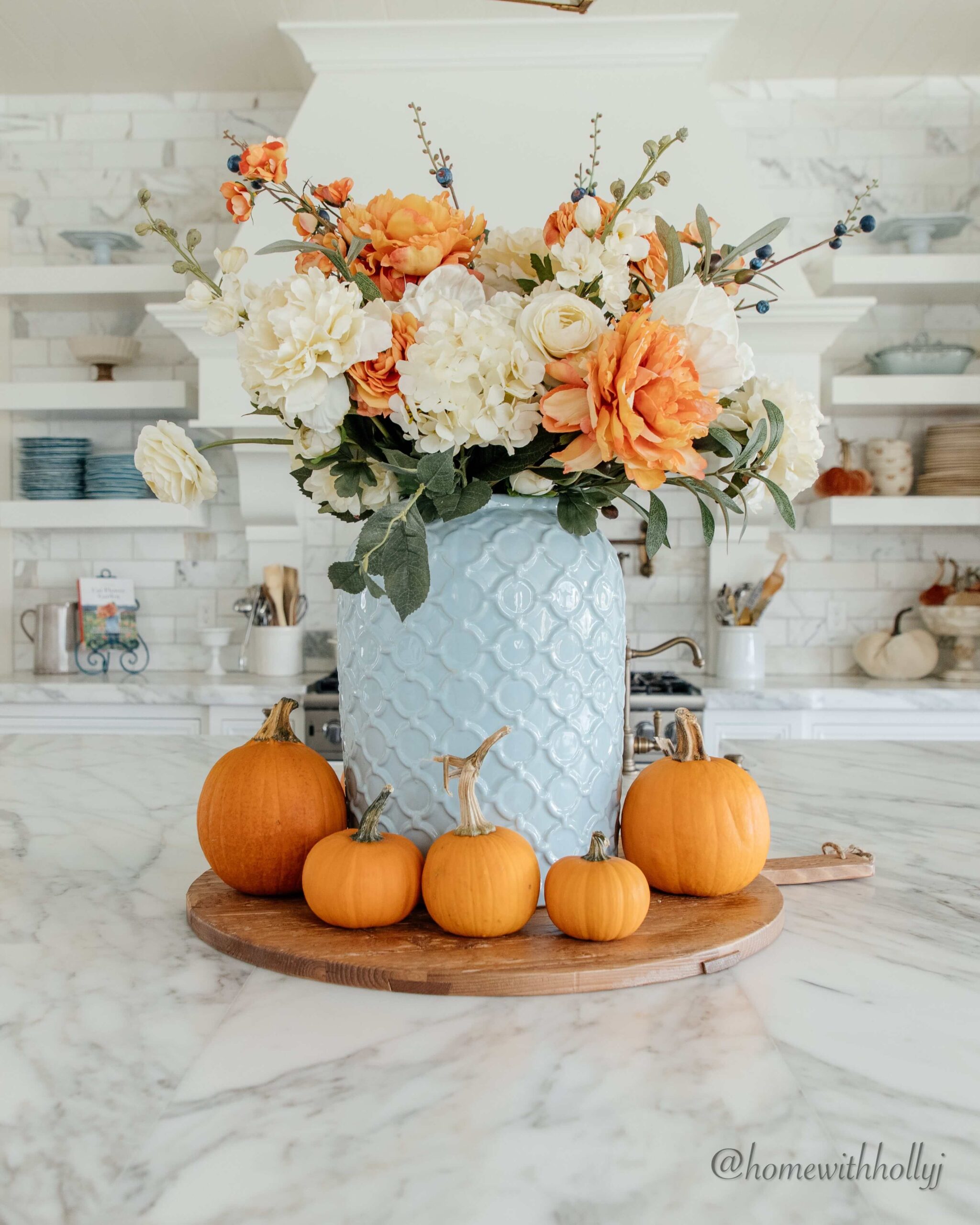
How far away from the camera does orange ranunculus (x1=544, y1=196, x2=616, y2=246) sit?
71 cm

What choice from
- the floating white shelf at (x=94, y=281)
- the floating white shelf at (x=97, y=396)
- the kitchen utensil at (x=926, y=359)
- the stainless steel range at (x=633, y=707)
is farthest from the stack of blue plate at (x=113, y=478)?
the kitchen utensil at (x=926, y=359)

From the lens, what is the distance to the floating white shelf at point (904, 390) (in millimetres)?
3258

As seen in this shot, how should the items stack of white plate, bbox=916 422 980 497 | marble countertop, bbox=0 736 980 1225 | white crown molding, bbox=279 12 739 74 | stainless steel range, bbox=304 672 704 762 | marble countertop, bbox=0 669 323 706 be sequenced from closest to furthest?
marble countertop, bbox=0 736 980 1225, stainless steel range, bbox=304 672 704 762, marble countertop, bbox=0 669 323 706, white crown molding, bbox=279 12 739 74, stack of white plate, bbox=916 422 980 497

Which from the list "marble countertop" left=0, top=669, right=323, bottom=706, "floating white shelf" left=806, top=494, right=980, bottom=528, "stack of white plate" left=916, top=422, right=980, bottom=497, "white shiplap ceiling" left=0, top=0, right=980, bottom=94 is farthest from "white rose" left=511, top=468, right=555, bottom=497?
"stack of white plate" left=916, top=422, right=980, bottom=497

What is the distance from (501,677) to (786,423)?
30cm

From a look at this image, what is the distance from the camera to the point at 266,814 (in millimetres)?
785

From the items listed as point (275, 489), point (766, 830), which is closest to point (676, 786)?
point (766, 830)

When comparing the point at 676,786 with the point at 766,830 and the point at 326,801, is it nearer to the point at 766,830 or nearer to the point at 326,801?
the point at 766,830

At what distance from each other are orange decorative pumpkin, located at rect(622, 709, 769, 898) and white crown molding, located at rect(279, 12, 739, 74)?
2.98 metres

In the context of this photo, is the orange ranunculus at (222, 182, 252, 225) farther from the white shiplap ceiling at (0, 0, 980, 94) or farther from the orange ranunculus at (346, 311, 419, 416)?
the white shiplap ceiling at (0, 0, 980, 94)

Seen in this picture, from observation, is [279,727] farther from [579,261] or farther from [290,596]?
[290,596]

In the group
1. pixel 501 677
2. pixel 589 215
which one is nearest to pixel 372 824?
pixel 501 677

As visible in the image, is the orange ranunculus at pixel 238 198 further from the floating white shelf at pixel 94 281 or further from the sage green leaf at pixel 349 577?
the floating white shelf at pixel 94 281

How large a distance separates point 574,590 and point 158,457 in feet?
1.13
